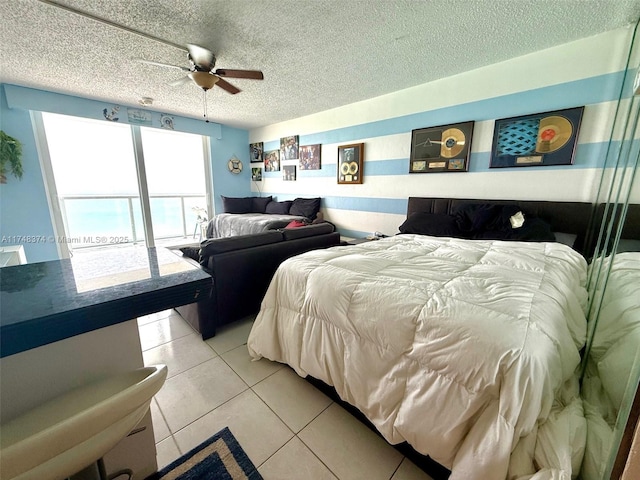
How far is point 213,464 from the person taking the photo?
111cm

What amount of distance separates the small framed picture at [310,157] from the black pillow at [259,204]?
110cm

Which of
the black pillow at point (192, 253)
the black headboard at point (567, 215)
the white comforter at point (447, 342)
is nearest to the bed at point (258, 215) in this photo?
the black pillow at point (192, 253)

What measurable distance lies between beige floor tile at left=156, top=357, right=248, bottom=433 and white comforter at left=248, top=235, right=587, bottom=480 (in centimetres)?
27

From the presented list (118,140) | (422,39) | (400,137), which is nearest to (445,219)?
(400,137)

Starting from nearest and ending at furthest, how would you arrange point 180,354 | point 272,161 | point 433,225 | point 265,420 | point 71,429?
point 71,429
point 265,420
point 180,354
point 433,225
point 272,161

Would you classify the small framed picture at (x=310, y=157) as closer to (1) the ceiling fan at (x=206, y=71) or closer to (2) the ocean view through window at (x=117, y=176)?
(1) the ceiling fan at (x=206, y=71)

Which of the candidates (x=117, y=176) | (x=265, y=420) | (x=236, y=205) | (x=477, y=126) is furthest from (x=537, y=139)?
(x=117, y=176)

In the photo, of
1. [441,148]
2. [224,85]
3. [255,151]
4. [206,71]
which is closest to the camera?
[206,71]

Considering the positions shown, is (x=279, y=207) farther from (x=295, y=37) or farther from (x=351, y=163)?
(x=295, y=37)

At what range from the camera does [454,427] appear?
86 cm

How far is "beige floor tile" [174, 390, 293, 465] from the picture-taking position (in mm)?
1188

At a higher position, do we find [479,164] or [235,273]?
[479,164]

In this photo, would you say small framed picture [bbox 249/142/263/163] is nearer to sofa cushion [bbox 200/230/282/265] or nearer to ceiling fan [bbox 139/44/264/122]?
ceiling fan [bbox 139/44/264/122]

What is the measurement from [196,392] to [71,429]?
1.29 metres
